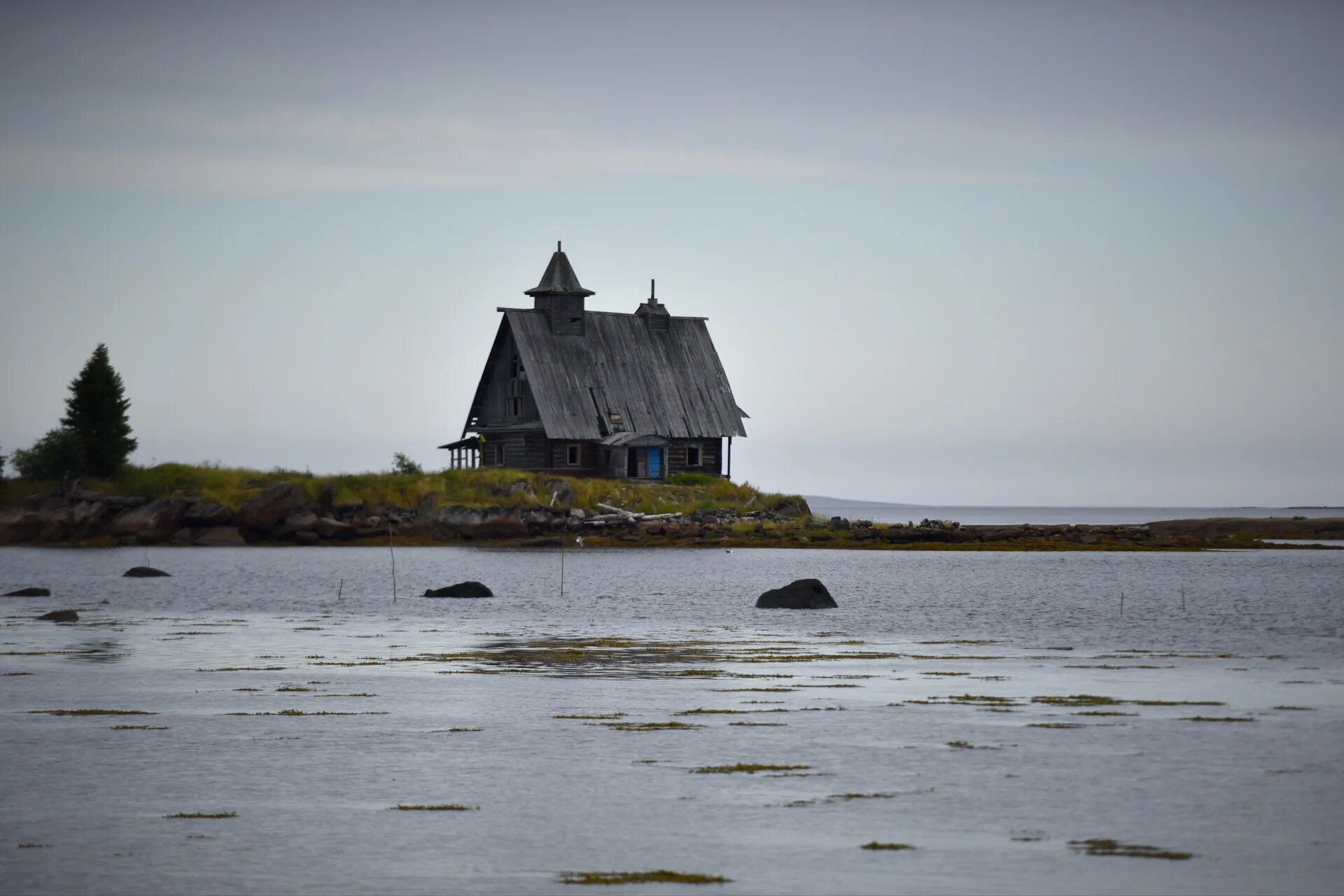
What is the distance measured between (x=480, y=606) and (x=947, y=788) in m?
32.6

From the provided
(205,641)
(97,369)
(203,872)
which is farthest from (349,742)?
(97,369)

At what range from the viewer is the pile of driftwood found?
282ft

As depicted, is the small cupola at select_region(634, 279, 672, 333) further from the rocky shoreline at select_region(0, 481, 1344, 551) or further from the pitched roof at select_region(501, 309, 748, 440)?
the rocky shoreline at select_region(0, 481, 1344, 551)

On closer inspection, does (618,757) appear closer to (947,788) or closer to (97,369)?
(947,788)

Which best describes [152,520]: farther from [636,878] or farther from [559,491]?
[636,878]

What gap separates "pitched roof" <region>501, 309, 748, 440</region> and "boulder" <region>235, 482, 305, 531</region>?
15.1 meters

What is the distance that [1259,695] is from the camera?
23.0 meters

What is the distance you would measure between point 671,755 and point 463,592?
3370 cm

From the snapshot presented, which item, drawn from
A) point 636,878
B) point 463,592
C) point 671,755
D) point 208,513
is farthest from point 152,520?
point 636,878

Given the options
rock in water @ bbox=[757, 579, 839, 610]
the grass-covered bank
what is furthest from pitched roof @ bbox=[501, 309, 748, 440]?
rock in water @ bbox=[757, 579, 839, 610]

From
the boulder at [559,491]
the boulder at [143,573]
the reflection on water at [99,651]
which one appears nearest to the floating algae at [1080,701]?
the reflection on water at [99,651]

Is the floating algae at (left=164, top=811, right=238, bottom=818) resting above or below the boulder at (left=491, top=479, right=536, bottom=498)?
below

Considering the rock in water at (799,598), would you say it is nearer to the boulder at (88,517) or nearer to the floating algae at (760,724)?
the floating algae at (760,724)

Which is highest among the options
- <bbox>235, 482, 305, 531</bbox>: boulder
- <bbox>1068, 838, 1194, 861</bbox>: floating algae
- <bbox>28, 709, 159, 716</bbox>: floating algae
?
<bbox>235, 482, 305, 531</bbox>: boulder
